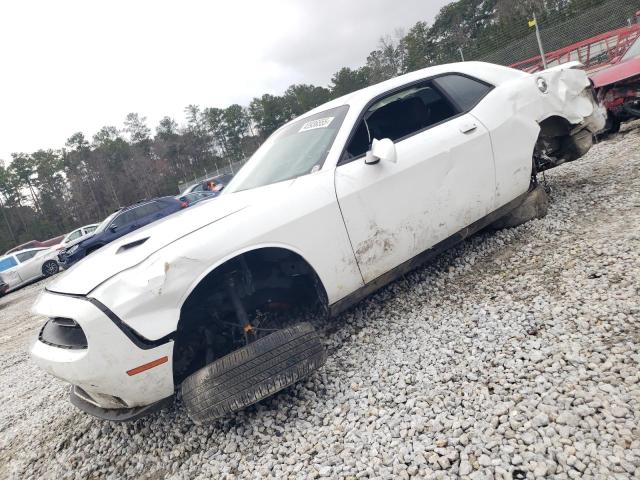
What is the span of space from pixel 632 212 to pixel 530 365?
81.9 inches

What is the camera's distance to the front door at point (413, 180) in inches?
98.9

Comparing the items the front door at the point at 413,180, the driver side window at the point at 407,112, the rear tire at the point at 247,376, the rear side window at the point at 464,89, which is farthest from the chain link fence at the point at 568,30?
the rear tire at the point at 247,376

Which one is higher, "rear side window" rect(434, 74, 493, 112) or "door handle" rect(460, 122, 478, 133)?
"rear side window" rect(434, 74, 493, 112)

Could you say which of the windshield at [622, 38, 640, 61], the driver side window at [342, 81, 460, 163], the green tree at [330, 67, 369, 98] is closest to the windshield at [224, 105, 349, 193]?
the driver side window at [342, 81, 460, 163]

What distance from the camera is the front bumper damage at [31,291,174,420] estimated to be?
1841mm

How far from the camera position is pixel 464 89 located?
3213 mm

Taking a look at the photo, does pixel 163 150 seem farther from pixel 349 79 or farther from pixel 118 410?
pixel 118 410

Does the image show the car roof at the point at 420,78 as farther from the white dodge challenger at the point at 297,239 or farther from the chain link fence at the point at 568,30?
the chain link fence at the point at 568,30

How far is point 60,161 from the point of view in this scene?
47250 millimetres

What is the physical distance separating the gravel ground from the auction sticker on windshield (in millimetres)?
1416

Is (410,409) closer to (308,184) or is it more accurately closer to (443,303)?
(443,303)

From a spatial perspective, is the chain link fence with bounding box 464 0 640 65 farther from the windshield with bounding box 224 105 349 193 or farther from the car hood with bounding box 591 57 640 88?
the windshield with bounding box 224 105 349 193

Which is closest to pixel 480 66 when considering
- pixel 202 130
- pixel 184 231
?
pixel 184 231

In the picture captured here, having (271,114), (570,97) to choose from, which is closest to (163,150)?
(271,114)
